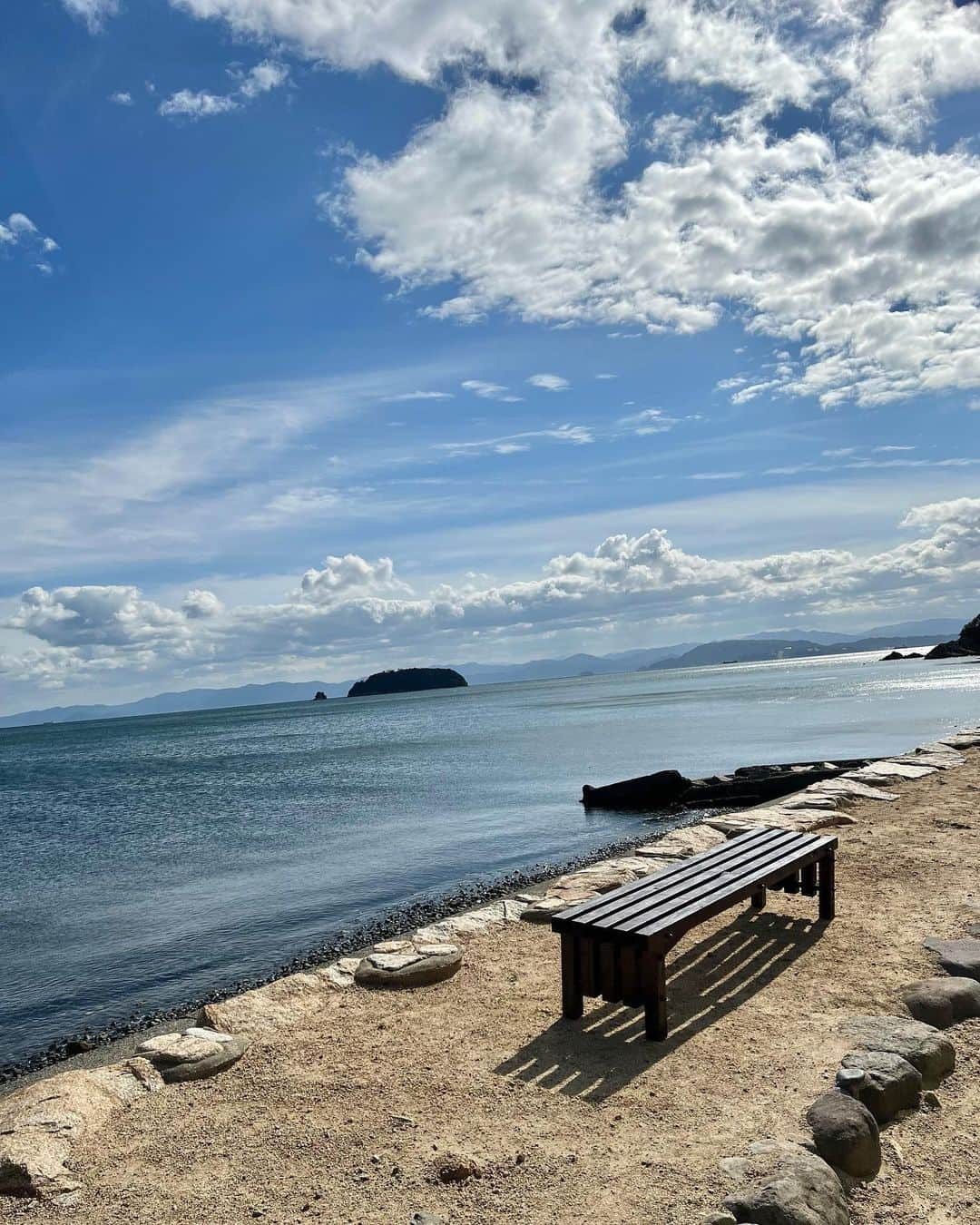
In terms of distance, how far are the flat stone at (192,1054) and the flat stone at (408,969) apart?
1438 millimetres

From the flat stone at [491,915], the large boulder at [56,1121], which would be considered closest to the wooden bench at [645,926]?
the flat stone at [491,915]

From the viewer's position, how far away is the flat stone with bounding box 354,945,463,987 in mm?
7684

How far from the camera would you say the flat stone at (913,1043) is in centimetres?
518

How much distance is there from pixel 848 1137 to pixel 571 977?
231cm

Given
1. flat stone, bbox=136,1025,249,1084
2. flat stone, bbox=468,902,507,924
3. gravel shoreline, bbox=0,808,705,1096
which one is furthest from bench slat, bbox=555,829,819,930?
gravel shoreline, bbox=0,808,705,1096

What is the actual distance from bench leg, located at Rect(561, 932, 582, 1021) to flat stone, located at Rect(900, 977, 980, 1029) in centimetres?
234

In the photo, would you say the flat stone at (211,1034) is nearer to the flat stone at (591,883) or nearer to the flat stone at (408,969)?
the flat stone at (408,969)

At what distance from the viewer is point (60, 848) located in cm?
2434

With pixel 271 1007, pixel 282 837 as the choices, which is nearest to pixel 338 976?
pixel 271 1007

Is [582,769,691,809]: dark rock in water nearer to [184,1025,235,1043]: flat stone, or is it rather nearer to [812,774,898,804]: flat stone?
[812,774,898,804]: flat stone

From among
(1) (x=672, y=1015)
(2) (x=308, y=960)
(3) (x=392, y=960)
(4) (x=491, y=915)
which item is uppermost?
(1) (x=672, y=1015)

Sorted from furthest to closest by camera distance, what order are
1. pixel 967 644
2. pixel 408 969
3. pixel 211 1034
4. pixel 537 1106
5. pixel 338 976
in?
pixel 967 644 → pixel 338 976 → pixel 408 969 → pixel 211 1034 → pixel 537 1106

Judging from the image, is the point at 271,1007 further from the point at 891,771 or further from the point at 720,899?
the point at 891,771

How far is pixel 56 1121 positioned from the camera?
17.5 ft
